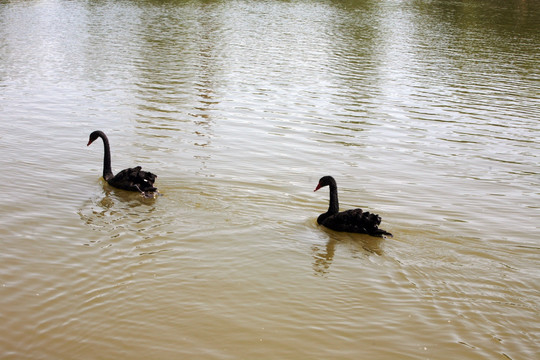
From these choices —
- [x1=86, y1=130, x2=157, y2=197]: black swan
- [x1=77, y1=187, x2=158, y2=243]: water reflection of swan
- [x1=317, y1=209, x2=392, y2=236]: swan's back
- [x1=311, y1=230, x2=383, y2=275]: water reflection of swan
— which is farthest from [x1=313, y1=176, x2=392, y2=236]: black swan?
[x1=86, y1=130, x2=157, y2=197]: black swan

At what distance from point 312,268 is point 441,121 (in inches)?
347

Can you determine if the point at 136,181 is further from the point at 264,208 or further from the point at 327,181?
the point at 327,181

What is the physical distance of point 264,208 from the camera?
324 inches

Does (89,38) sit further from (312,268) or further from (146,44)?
(312,268)

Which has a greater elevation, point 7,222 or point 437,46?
point 437,46

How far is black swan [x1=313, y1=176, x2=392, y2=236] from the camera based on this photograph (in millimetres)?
7094

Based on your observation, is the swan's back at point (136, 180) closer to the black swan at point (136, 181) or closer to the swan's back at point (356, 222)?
the black swan at point (136, 181)

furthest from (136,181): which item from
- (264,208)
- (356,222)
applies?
(356,222)

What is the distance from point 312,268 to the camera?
645 cm

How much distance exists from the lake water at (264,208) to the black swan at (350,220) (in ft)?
0.47

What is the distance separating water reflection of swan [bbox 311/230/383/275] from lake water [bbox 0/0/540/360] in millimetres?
29

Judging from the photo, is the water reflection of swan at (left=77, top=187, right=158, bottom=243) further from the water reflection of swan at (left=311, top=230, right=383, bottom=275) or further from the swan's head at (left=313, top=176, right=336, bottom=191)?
the swan's head at (left=313, top=176, right=336, bottom=191)

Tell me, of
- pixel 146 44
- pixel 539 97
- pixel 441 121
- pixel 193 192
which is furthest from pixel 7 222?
pixel 146 44

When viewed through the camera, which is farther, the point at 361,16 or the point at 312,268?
the point at 361,16
